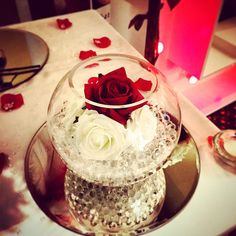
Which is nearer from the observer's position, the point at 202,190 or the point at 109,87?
the point at 109,87

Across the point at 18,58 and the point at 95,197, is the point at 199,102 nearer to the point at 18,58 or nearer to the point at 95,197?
the point at 18,58

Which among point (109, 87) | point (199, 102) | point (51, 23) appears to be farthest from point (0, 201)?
point (199, 102)

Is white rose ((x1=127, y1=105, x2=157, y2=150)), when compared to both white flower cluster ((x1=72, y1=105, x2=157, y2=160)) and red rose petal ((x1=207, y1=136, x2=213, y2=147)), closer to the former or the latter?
white flower cluster ((x1=72, y1=105, x2=157, y2=160))

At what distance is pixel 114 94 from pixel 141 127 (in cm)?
7

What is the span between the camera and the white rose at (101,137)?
47 centimetres

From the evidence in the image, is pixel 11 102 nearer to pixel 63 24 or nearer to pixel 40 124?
pixel 40 124

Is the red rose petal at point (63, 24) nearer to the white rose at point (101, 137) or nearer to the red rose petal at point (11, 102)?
the red rose petal at point (11, 102)

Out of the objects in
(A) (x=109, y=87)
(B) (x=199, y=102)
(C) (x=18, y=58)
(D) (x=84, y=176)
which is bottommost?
(B) (x=199, y=102)

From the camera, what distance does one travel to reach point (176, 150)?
27.3 inches

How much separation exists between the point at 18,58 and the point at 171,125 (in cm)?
63

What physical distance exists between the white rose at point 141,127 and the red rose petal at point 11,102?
428mm

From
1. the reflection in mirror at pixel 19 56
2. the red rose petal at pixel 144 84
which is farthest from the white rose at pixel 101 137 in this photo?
the reflection in mirror at pixel 19 56

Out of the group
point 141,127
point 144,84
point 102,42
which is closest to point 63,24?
point 102,42

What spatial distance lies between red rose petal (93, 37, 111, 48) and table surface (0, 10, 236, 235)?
0.02 metres
